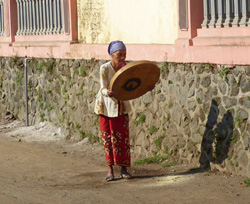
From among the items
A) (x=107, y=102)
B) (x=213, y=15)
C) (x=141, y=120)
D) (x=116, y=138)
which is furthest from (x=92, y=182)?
(x=213, y=15)

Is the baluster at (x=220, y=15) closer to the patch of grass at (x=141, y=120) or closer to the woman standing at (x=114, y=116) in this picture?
the woman standing at (x=114, y=116)

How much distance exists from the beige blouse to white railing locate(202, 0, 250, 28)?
1.44 m

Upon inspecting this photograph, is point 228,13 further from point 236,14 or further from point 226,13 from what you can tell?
point 236,14

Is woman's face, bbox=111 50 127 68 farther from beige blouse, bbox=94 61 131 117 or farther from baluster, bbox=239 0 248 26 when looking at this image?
baluster, bbox=239 0 248 26

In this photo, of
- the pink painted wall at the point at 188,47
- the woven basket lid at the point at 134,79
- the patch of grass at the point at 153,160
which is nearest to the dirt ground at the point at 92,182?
the patch of grass at the point at 153,160

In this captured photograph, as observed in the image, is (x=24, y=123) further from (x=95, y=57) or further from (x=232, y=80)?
(x=232, y=80)

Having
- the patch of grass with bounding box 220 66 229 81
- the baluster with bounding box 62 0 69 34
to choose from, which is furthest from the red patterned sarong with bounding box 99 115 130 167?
the baluster with bounding box 62 0 69 34

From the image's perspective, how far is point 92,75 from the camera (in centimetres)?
1092

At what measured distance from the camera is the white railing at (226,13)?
796 centimetres

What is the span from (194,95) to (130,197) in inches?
72.6

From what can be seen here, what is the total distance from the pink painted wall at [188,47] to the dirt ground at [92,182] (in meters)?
1.36

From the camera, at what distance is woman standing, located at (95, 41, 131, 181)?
7.98m

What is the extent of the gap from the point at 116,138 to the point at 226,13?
6.39 feet

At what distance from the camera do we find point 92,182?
27.2 feet
